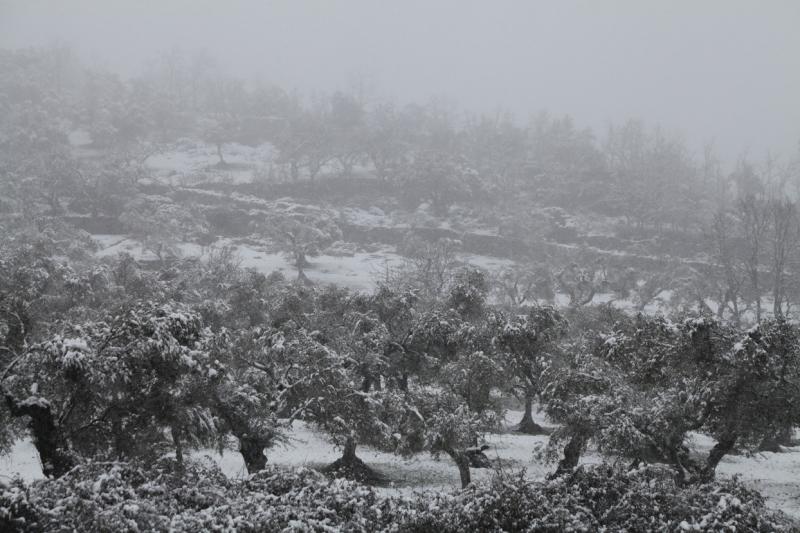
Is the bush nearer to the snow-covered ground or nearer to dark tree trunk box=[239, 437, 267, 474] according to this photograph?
dark tree trunk box=[239, 437, 267, 474]

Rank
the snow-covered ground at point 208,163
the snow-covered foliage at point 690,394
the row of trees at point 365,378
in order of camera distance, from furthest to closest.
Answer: the snow-covered ground at point 208,163
the snow-covered foliage at point 690,394
the row of trees at point 365,378

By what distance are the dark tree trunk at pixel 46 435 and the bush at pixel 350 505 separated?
208 centimetres

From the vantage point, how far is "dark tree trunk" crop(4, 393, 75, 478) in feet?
39.9

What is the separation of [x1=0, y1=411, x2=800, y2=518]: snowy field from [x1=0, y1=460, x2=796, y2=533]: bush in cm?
894

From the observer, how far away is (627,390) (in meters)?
19.7

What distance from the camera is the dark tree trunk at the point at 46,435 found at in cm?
1216

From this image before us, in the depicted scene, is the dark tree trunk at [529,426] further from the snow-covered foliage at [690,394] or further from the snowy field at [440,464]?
the snow-covered foliage at [690,394]

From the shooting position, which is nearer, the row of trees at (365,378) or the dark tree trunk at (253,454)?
the row of trees at (365,378)

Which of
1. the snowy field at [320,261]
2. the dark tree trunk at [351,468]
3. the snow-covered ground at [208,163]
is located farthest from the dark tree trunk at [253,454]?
the snow-covered ground at [208,163]

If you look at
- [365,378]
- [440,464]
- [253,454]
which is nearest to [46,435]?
[253,454]

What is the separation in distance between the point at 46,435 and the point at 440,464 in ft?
54.5

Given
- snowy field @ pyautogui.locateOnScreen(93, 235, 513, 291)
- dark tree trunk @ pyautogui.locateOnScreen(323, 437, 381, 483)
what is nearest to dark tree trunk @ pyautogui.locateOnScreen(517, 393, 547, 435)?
dark tree trunk @ pyautogui.locateOnScreen(323, 437, 381, 483)

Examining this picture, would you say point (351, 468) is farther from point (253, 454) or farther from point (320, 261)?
point (320, 261)

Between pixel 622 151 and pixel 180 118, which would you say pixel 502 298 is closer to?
pixel 622 151
